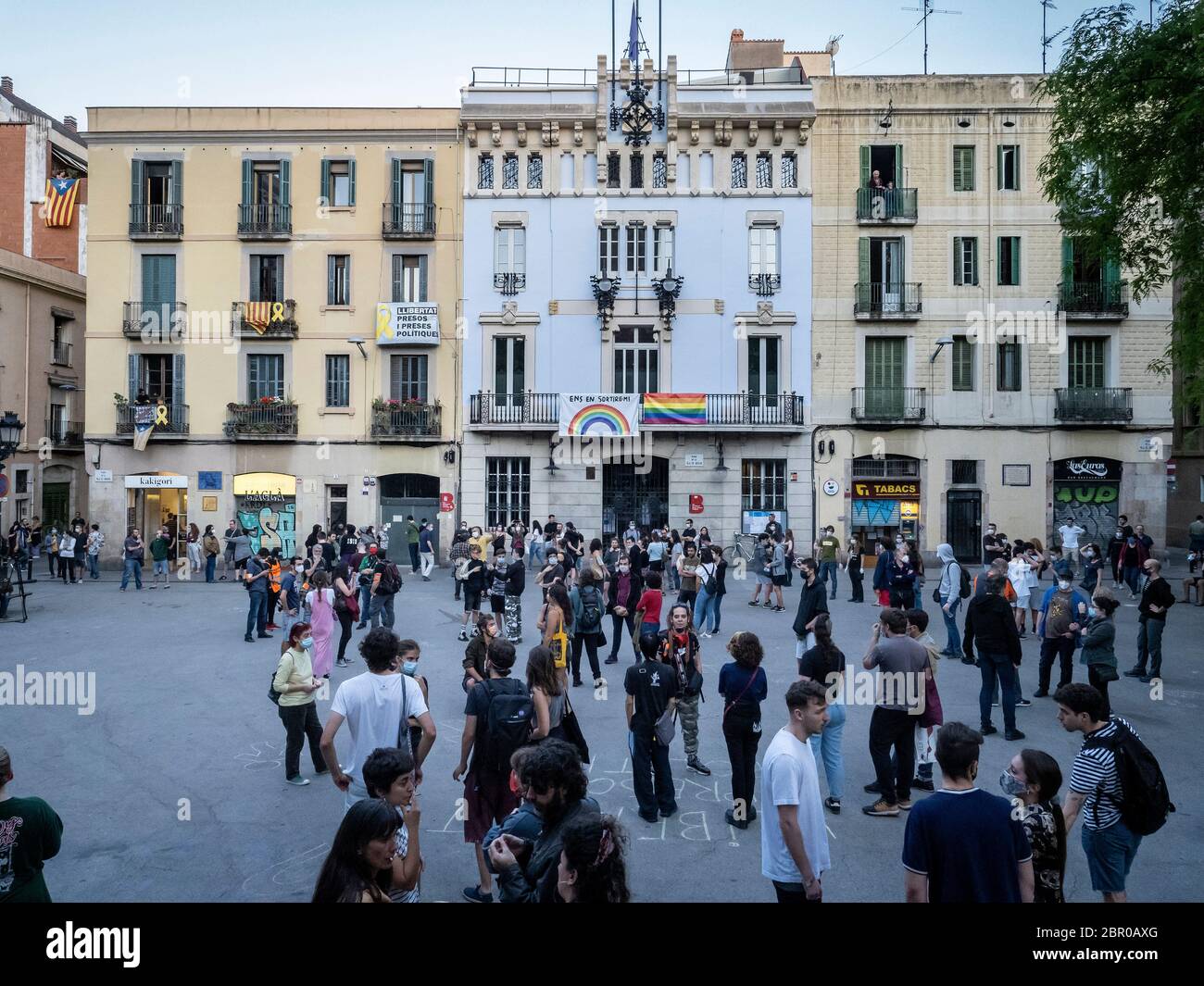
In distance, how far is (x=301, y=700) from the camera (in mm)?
7512

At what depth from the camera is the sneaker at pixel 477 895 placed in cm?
546

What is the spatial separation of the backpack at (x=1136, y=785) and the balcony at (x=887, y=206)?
2452 centimetres

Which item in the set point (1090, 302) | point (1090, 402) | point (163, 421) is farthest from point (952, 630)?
point (163, 421)

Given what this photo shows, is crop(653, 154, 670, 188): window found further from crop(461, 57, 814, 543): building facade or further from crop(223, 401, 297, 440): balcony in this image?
crop(223, 401, 297, 440): balcony

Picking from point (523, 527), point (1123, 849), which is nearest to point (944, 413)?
point (523, 527)

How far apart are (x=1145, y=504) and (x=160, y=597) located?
29655 millimetres

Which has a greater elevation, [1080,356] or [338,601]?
[1080,356]

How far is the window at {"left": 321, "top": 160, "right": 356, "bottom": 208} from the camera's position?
26781 mm

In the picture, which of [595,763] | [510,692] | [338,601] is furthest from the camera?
[338,601]

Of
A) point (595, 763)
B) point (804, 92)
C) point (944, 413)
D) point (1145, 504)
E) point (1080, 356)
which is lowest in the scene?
point (595, 763)

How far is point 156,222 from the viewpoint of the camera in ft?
88.3

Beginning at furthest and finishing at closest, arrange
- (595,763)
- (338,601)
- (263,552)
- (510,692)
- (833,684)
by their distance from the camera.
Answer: (263,552)
(338,601)
(595,763)
(833,684)
(510,692)
